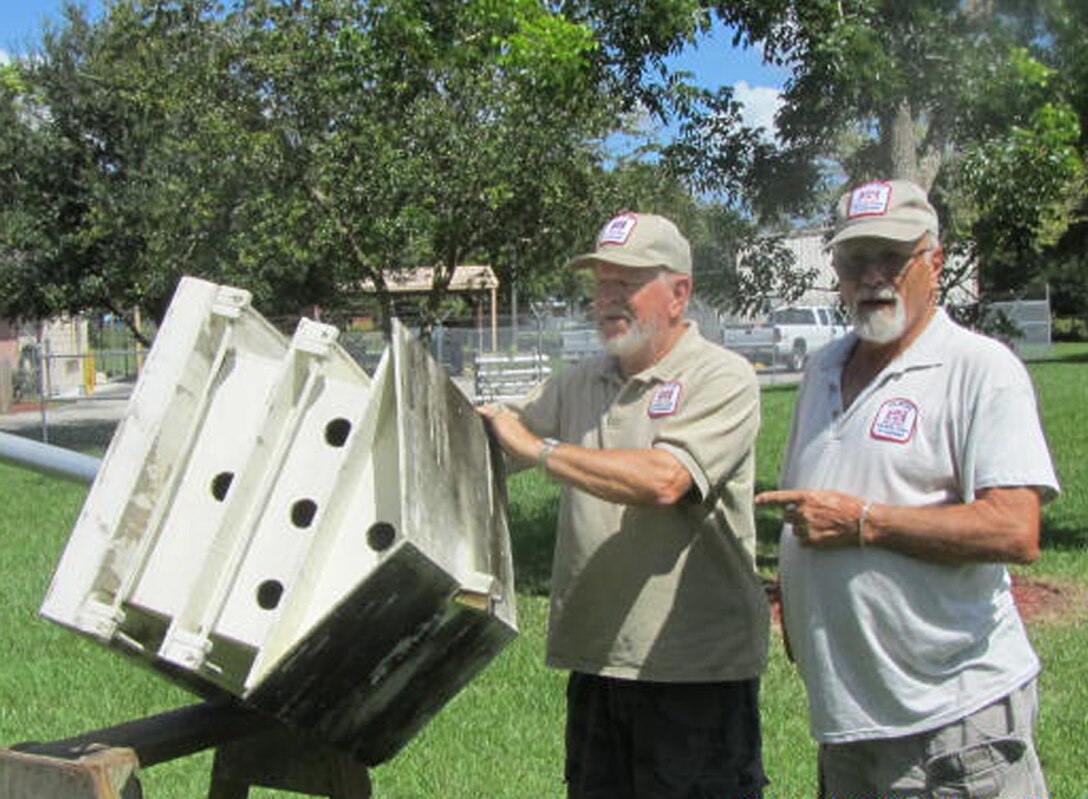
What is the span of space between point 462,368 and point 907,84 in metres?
18.1

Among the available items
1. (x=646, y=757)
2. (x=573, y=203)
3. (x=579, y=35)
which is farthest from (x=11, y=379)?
(x=646, y=757)

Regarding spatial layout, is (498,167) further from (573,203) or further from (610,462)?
(610,462)

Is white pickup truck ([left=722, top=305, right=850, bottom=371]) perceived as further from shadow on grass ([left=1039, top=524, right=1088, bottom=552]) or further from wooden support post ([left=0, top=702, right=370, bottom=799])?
wooden support post ([left=0, top=702, right=370, bottom=799])

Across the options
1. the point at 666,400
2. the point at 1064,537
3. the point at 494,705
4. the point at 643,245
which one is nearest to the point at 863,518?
the point at 666,400

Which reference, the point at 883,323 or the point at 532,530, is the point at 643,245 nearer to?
the point at 883,323

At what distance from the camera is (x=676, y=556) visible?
3.21 meters

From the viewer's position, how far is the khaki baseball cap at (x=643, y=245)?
3.20 meters

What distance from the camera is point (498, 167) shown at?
13250mm

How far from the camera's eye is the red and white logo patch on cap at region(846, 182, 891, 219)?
288cm

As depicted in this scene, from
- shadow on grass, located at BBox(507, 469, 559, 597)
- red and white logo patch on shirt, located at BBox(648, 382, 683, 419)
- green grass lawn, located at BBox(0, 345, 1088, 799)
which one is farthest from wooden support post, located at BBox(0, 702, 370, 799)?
shadow on grass, located at BBox(507, 469, 559, 597)

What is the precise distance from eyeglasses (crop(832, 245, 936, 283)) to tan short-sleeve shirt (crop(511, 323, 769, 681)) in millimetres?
433

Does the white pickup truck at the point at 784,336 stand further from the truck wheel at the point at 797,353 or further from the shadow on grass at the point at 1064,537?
the shadow on grass at the point at 1064,537

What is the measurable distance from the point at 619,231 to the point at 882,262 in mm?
665

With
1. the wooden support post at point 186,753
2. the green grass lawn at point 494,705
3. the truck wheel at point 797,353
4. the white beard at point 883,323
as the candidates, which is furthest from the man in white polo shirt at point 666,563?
the truck wheel at point 797,353
